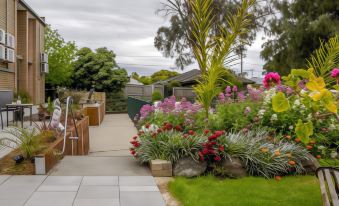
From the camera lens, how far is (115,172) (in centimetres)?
577

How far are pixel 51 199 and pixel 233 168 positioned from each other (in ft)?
8.27

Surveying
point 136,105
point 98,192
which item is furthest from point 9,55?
point 98,192

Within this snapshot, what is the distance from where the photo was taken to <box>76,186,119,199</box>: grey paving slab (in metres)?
4.51

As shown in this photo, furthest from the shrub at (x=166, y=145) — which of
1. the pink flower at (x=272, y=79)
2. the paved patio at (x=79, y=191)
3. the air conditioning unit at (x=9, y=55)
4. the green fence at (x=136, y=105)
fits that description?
the air conditioning unit at (x=9, y=55)

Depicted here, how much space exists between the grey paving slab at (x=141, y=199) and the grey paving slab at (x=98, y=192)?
0.38ft

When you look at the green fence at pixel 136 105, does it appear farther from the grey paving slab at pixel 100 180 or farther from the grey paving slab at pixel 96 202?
the grey paving slab at pixel 96 202

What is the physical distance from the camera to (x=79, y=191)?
4699 millimetres

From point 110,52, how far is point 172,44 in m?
5.22

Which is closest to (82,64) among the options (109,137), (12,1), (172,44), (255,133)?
(172,44)

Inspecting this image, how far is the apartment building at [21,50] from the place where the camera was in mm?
15349

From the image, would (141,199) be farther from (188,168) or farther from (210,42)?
(210,42)

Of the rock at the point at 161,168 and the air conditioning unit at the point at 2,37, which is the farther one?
the air conditioning unit at the point at 2,37

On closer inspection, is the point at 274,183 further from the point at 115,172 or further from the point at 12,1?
the point at 12,1

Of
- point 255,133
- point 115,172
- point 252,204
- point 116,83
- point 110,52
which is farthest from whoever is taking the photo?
point 110,52
